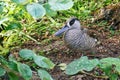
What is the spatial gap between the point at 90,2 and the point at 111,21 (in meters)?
0.96

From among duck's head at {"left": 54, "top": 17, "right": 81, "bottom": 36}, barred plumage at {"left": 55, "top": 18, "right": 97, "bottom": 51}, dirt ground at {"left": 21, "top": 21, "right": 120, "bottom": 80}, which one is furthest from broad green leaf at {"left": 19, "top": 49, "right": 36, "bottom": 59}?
duck's head at {"left": 54, "top": 17, "right": 81, "bottom": 36}

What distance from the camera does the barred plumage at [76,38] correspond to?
3.59 m

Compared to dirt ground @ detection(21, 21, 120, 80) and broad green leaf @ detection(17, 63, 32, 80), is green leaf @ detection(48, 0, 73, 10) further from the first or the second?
dirt ground @ detection(21, 21, 120, 80)

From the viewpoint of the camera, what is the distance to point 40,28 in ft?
14.9

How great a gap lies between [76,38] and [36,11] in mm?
2791

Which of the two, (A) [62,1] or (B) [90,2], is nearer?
(A) [62,1]

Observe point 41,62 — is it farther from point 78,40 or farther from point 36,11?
point 78,40

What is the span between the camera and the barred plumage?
3590 mm

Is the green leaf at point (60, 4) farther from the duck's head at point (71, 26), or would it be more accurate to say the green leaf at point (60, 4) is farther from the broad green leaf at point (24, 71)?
the duck's head at point (71, 26)

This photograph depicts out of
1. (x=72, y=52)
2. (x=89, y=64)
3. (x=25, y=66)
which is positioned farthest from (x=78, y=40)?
(x=25, y=66)

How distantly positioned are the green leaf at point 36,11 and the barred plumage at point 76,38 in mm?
2662

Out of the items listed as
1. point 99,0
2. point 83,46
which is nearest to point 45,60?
point 83,46

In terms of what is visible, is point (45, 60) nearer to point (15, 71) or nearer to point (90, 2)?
point (15, 71)

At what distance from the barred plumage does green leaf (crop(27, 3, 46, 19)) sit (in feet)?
8.73
